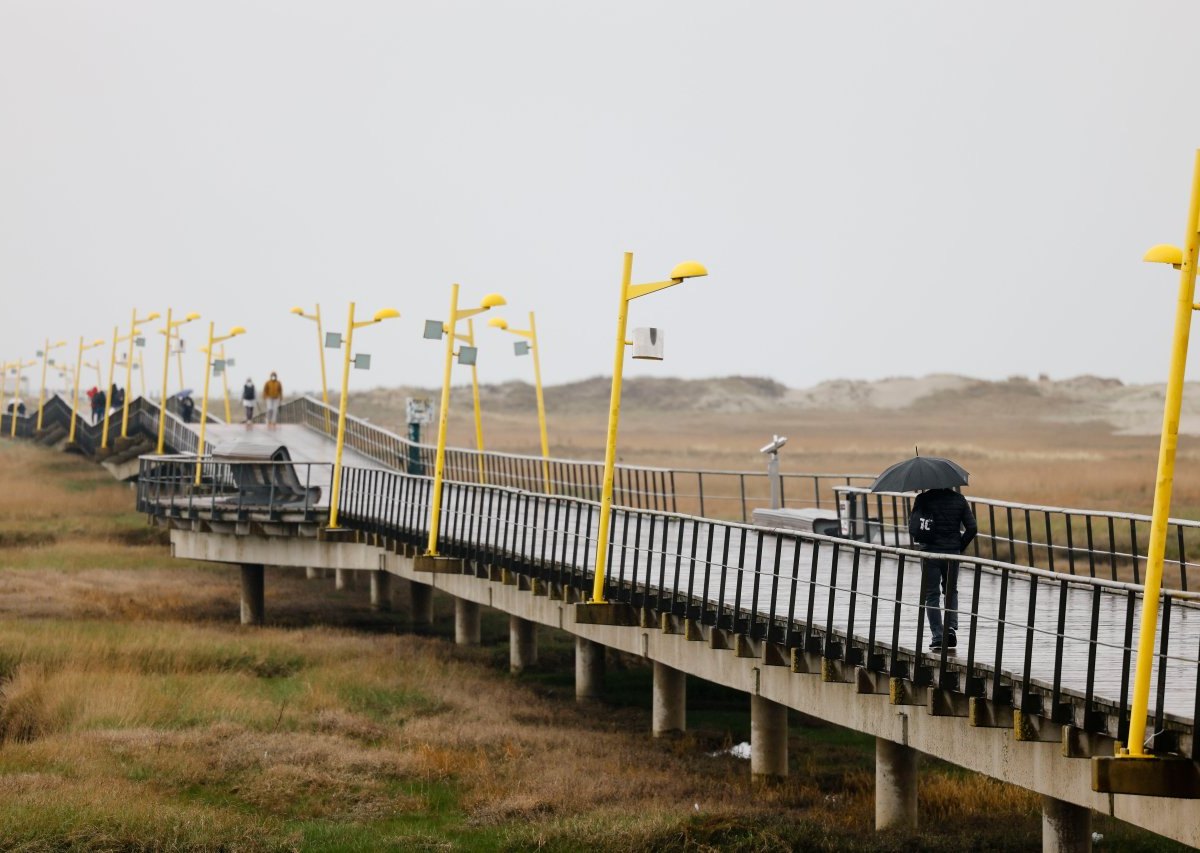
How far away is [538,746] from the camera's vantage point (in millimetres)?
23172

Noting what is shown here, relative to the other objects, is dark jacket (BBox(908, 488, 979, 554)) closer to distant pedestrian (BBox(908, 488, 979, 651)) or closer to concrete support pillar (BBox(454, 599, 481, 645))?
distant pedestrian (BBox(908, 488, 979, 651))

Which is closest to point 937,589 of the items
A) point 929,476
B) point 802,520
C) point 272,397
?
point 929,476

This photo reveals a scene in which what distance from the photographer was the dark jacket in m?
15.4

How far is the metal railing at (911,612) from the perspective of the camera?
12.6 meters

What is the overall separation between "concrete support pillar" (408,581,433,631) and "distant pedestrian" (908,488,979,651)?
83.0 feet

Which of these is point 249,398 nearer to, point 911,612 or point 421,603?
point 421,603

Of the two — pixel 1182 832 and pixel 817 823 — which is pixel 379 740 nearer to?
pixel 817 823

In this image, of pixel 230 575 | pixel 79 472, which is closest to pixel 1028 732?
pixel 230 575

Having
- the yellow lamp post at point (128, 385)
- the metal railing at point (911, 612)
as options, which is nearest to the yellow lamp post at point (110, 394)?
the yellow lamp post at point (128, 385)

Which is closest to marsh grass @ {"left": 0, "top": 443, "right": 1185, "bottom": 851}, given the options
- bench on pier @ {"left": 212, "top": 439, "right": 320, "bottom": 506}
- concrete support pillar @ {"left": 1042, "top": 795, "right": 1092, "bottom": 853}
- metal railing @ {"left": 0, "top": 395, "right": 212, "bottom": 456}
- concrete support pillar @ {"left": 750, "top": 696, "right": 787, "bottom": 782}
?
concrete support pillar @ {"left": 750, "top": 696, "right": 787, "bottom": 782}

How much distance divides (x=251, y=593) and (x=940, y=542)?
25.1 metres

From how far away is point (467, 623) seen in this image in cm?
3603

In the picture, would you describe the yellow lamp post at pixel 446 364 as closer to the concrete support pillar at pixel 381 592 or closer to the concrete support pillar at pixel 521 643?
the concrete support pillar at pixel 521 643

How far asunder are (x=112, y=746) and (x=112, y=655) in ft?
26.1
